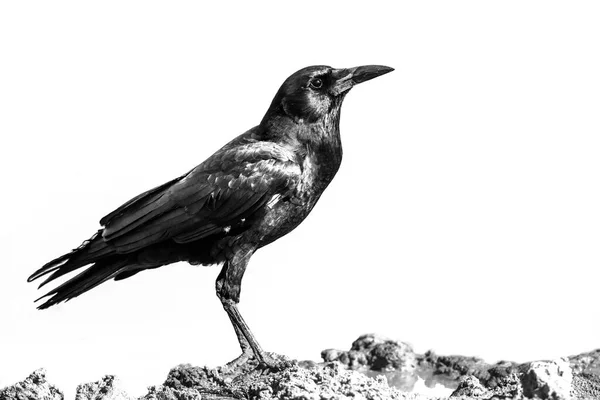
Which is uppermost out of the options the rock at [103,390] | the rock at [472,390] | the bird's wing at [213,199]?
the bird's wing at [213,199]

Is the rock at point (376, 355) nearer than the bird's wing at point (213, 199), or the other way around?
the bird's wing at point (213, 199)

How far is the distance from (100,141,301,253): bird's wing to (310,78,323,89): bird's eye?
24.4 inches

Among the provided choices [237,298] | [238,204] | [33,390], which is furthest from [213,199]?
[33,390]

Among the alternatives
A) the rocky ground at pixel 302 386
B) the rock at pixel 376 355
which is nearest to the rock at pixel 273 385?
the rocky ground at pixel 302 386

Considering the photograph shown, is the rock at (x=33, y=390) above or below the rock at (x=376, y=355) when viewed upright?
below

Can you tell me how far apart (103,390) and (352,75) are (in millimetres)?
3294

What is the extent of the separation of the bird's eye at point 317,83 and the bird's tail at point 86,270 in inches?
83.3

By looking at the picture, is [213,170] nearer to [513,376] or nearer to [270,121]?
[270,121]

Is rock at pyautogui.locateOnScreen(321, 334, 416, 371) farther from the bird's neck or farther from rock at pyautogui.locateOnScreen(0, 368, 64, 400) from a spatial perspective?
rock at pyautogui.locateOnScreen(0, 368, 64, 400)

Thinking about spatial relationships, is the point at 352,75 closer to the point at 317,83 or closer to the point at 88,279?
the point at 317,83

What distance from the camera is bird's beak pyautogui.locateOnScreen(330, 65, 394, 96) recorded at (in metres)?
9.18

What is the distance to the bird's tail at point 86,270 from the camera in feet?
29.9

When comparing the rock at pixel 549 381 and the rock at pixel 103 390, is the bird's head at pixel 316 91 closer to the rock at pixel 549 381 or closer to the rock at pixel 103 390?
the rock at pixel 103 390

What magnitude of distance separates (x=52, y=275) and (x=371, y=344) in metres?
3.87
